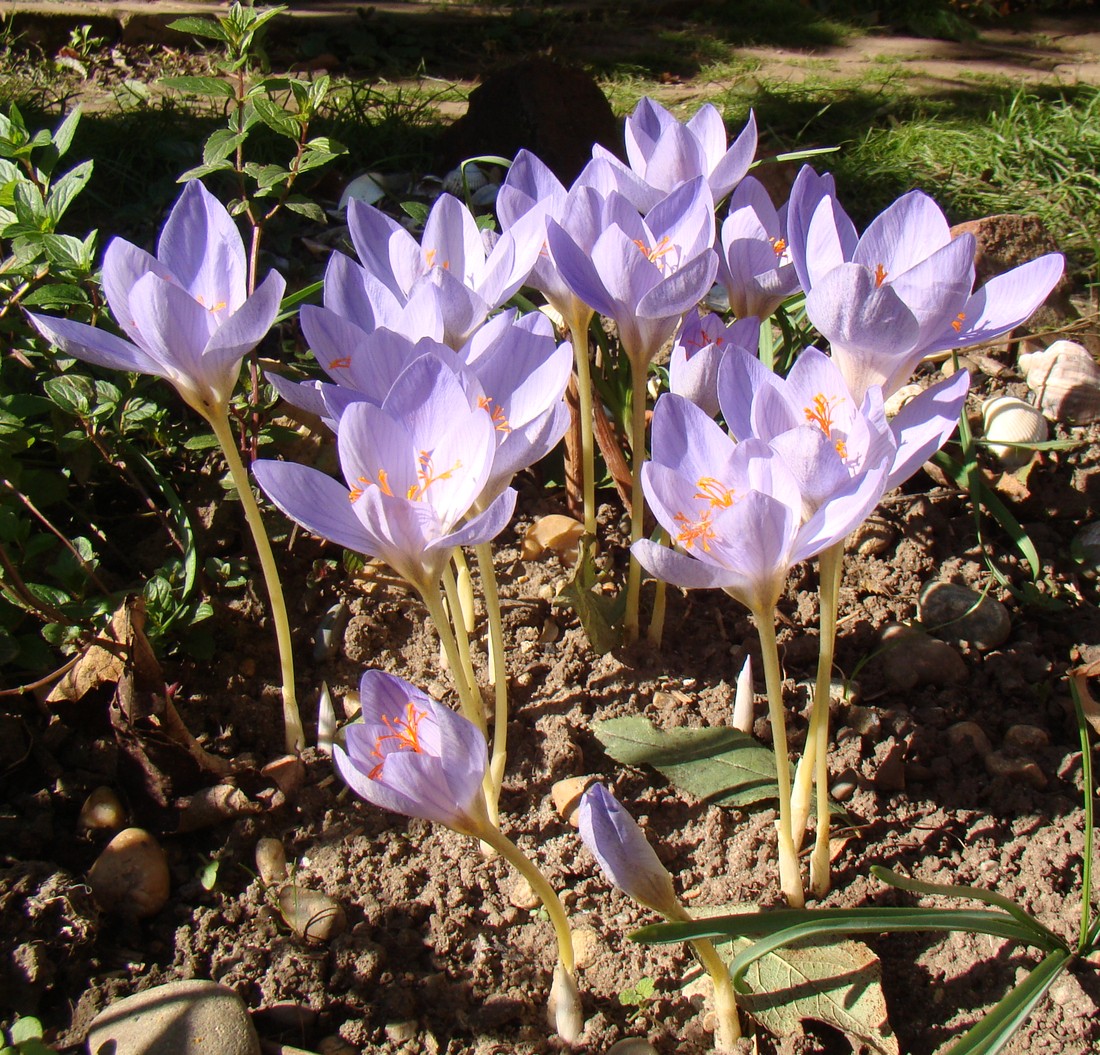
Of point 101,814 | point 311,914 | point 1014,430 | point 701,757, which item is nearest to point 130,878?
point 101,814

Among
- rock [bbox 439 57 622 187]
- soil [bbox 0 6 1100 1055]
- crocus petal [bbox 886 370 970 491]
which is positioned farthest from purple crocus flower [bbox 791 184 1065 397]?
rock [bbox 439 57 622 187]

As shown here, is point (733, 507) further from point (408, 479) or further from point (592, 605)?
point (592, 605)

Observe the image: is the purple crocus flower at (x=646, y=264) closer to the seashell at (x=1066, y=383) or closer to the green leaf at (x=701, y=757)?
the green leaf at (x=701, y=757)

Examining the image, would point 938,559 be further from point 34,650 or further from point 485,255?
point 34,650

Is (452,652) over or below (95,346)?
below

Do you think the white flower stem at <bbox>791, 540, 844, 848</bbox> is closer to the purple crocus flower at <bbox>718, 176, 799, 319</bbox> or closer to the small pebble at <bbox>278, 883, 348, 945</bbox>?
the purple crocus flower at <bbox>718, 176, 799, 319</bbox>
